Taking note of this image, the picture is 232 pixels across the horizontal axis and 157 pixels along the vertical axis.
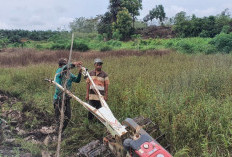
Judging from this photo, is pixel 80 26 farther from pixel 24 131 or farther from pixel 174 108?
pixel 174 108

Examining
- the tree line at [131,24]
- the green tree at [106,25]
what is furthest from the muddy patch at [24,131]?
the green tree at [106,25]

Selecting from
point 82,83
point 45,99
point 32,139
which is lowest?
point 32,139

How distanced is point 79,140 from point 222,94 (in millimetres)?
3195

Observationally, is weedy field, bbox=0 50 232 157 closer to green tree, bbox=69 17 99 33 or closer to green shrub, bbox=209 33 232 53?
green tree, bbox=69 17 99 33

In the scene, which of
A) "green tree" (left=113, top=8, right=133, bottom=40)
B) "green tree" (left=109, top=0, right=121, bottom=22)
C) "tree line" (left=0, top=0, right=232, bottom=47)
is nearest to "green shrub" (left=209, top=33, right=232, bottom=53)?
"tree line" (left=0, top=0, right=232, bottom=47)

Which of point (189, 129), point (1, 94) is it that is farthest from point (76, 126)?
point (1, 94)

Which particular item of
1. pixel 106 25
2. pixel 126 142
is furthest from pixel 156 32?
pixel 126 142

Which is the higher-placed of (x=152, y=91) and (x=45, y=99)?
(x=152, y=91)

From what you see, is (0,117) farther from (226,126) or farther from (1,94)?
(226,126)

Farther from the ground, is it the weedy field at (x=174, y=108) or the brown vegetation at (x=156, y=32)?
the brown vegetation at (x=156, y=32)

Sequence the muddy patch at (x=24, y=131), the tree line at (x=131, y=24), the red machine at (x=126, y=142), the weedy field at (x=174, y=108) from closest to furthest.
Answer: the red machine at (x=126, y=142), the weedy field at (x=174, y=108), the muddy patch at (x=24, y=131), the tree line at (x=131, y=24)

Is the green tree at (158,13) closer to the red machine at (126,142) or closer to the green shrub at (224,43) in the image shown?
the green shrub at (224,43)

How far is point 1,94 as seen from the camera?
7.07 m

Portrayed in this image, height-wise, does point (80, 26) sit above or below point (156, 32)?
below
